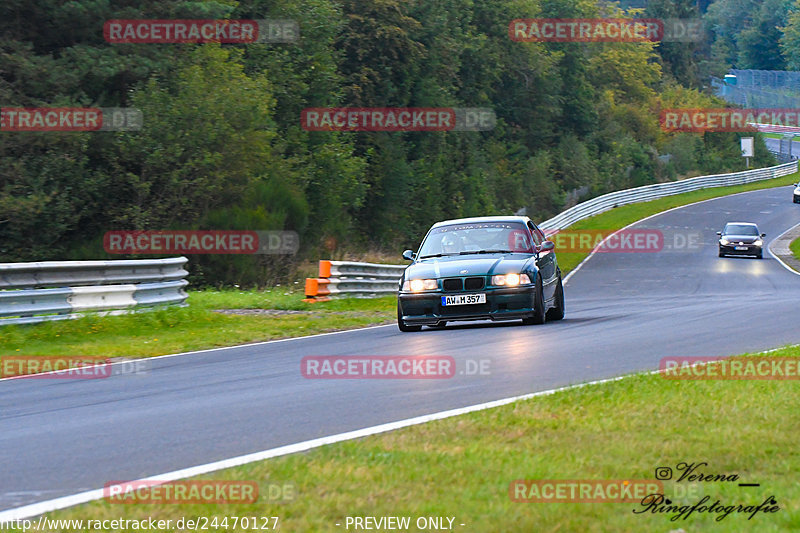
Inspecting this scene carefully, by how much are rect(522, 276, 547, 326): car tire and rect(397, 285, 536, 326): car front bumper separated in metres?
0.11

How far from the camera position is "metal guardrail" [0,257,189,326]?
1534cm

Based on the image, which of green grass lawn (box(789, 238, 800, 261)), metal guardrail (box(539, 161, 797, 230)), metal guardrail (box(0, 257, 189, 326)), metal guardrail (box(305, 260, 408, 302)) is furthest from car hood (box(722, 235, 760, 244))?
metal guardrail (box(0, 257, 189, 326))

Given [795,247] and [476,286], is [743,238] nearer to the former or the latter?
[795,247]

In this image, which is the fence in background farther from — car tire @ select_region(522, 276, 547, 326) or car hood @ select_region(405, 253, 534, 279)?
car tire @ select_region(522, 276, 547, 326)

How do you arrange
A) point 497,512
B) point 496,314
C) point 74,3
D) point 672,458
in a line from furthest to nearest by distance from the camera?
point 74,3 → point 496,314 → point 672,458 → point 497,512

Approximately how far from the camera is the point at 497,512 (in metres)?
5.16

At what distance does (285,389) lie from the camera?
32.6ft

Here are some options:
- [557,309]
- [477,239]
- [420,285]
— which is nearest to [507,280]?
[420,285]

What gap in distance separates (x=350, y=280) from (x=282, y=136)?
19.8 m

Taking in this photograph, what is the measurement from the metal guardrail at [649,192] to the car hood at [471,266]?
34.0 metres

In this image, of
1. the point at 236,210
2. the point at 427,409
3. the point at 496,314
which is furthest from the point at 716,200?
the point at 427,409

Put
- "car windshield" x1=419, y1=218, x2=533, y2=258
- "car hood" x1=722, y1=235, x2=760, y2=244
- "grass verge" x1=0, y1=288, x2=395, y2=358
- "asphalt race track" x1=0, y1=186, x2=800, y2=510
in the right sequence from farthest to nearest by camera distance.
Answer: "car hood" x1=722, y1=235, x2=760, y2=244 < "car windshield" x1=419, y1=218, x2=533, y2=258 < "grass verge" x1=0, y1=288, x2=395, y2=358 < "asphalt race track" x1=0, y1=186, x2=800, y2=510

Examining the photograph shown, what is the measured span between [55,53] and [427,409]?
94.5 feet

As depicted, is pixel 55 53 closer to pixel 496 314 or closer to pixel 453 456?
pixel 496 314
